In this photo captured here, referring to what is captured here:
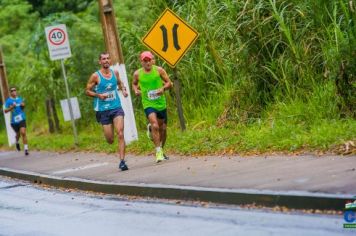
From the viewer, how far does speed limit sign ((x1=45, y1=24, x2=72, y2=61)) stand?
19.9m

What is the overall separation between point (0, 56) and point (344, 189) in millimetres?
22977

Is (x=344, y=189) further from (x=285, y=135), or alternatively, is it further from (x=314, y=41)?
(x=314, y=41)

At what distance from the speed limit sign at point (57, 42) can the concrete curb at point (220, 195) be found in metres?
6.95

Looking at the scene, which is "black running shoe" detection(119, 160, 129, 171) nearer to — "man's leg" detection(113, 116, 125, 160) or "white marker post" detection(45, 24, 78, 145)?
"man's leg" detection(113, 116, 125, 160)

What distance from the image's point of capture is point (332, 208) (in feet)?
24.7

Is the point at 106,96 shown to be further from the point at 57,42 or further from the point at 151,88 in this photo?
the point at 57,42

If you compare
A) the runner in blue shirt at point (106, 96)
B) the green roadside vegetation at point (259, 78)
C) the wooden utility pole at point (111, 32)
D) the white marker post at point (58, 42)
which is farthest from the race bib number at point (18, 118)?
the runner in blue shirt at point (106, 96)

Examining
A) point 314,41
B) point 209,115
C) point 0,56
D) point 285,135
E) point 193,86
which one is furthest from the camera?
point 0,56

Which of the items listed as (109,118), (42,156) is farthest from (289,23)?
(42,156)

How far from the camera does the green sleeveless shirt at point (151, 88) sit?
44.3ft

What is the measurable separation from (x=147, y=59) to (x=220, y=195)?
494cm

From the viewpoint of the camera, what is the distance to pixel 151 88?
13.5 meters

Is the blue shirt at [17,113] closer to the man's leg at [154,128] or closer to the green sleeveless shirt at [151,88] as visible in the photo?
the green sleeveless shirt at [151,88]

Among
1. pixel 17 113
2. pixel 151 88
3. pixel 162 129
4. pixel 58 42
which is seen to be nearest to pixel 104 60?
pixel 151 88
